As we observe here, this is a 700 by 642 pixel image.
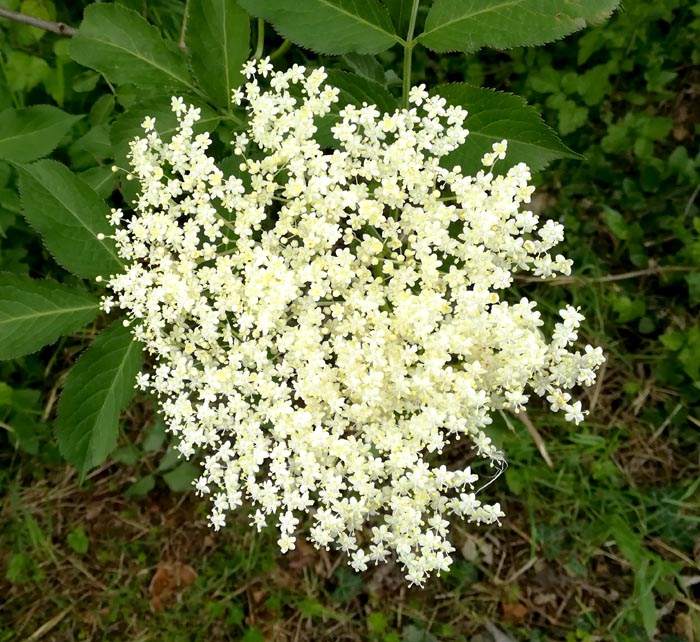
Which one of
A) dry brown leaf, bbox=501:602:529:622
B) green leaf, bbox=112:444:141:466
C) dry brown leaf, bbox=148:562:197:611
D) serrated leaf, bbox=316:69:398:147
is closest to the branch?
serrated leaf, bbox=316:69:398:147

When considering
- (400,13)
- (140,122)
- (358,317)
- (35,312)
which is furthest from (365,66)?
(35,312)

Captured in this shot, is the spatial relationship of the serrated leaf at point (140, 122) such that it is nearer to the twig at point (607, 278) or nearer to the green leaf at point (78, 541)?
the twig at point (607, 278)

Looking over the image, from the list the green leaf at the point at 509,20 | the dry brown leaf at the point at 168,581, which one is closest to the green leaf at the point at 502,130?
the green leaf at the point at 509,20

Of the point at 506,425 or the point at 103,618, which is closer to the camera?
the point at 506,425

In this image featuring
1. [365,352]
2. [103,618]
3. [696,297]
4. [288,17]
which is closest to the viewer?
[365,352]

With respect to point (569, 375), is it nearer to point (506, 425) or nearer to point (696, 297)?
point (506, 425)

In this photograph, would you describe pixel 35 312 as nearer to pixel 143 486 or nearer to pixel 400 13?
pixel 400 13

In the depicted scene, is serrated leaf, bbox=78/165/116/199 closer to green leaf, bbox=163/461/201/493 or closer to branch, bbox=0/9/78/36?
branch, bbox=0/9/78/36

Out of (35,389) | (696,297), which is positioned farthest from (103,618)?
(696,297)
